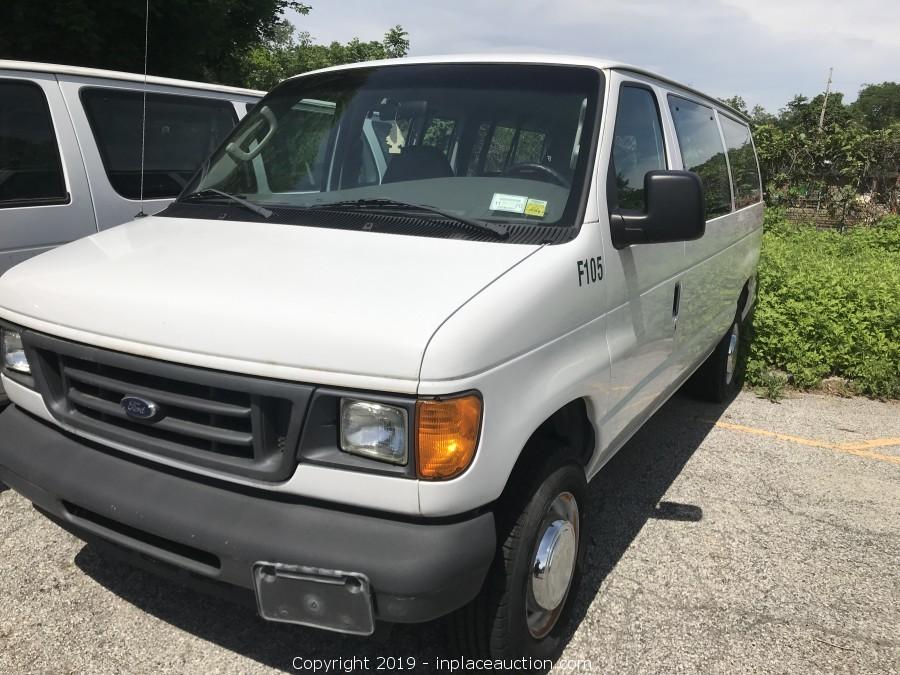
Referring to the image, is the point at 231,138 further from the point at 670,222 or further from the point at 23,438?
the point at 670,222

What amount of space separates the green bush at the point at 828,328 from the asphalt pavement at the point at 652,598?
187 cm

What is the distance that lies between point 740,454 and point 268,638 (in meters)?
3.39

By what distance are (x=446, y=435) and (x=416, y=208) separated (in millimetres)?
1107

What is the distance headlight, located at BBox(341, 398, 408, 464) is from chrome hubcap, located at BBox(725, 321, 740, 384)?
4.40 meters

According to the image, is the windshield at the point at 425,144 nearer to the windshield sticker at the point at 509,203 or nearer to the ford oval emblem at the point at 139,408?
the windshield sticker at the point at 509,203

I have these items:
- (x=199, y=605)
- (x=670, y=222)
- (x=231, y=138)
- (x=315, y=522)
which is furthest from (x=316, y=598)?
(x=231, y=138)

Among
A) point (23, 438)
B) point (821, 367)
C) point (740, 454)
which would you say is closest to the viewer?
point (23, 438)

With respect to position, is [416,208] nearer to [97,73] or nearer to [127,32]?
[97,73]

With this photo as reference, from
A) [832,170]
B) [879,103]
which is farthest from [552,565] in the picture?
[879,103]

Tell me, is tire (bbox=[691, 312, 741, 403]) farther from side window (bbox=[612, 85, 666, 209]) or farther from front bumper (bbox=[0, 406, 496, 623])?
front bumper (bbox=[0, 406, 496, 623])

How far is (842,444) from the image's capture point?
523 centimetres

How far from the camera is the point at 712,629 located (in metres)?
3.02

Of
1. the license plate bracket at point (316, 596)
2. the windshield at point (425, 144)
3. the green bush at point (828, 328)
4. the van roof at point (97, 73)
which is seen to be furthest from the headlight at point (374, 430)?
the green bush at point (828, 328)

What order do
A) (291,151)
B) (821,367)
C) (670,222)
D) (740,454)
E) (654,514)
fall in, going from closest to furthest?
(670,222)
(291,151)
(654,514)
(740,454)
(821,367)
